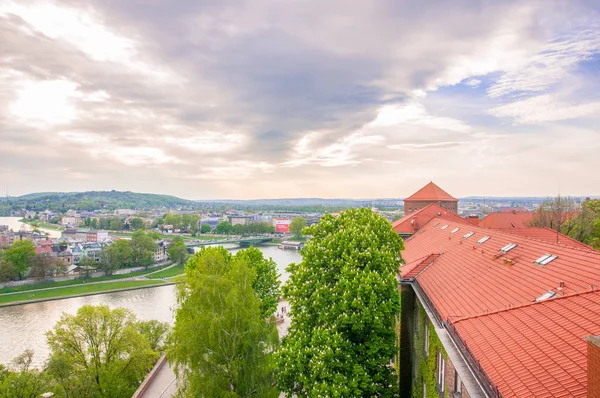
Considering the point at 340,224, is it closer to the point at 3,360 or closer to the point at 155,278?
the point at 3,360

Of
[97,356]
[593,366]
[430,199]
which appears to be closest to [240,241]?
[430,199]

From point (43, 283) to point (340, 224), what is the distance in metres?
71.9

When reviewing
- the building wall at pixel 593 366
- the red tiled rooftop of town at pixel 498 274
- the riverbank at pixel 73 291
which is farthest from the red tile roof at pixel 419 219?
the riverbank at pixel 73 291

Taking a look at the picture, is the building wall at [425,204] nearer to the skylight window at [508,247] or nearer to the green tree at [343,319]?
the green tree at [343,319]

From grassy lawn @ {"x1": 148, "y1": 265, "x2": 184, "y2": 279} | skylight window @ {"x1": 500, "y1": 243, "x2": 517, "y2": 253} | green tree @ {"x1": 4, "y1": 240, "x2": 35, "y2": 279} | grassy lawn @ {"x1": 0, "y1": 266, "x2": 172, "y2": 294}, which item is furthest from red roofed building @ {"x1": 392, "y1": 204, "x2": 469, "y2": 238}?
green tree @ {"x1": 4, "y1": 240, "x2": 35, "y2": 279}

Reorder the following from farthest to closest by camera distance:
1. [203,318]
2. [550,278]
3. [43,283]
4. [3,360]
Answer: [43,283] → [3,360] → [203,318] → [550,278]

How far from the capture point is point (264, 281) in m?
28.2

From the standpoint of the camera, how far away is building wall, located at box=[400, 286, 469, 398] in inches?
528

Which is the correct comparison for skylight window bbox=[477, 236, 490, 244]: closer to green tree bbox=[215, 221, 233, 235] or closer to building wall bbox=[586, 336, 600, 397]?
building wall bbox=[586, 336, 600, 397]

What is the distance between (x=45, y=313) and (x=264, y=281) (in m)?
42.6

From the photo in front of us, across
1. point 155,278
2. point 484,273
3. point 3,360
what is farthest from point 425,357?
point 155,278

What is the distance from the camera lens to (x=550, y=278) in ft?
37.3

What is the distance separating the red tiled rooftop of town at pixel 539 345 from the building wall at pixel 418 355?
2259 millimetres

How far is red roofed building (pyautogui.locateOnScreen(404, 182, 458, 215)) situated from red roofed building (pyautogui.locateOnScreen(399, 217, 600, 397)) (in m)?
33.8
